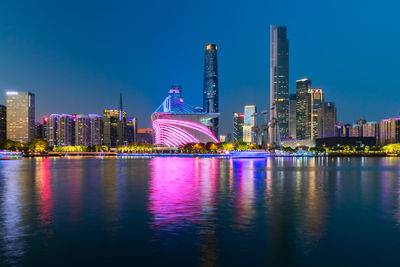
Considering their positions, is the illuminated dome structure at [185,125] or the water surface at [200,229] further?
the illuminated dome structure at [185,125]

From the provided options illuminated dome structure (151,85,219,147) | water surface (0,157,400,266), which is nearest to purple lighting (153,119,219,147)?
illuminated dome structure (151,85,219,147)

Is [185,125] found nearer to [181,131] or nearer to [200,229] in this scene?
[181,131]

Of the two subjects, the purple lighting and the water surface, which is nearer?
the water surface

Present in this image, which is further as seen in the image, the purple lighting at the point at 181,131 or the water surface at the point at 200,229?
the purple lighting at the point at 181,131

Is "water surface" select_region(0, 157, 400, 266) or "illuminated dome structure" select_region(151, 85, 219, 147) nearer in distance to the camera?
"water surface" select_region(0, 157, 400, 266)

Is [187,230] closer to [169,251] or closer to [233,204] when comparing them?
[169,251]

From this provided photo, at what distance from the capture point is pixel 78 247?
1225 cm

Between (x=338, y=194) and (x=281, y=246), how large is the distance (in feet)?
52.6

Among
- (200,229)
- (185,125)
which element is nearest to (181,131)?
(185,125)

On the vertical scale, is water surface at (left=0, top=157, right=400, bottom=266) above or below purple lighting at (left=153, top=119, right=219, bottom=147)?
below

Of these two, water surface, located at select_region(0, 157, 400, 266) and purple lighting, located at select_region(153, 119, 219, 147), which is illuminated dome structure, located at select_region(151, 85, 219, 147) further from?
water surface, located at select_region(0, 157, 400, 266)

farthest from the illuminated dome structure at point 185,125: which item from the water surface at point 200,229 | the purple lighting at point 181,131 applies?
the water surface at point 200,229

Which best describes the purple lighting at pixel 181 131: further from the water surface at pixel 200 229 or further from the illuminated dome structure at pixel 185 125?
the water surface at pixel 200 229

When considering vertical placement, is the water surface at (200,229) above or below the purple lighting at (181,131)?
below
